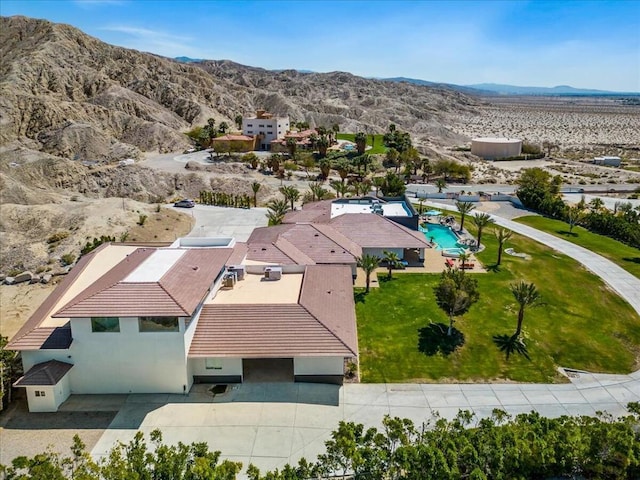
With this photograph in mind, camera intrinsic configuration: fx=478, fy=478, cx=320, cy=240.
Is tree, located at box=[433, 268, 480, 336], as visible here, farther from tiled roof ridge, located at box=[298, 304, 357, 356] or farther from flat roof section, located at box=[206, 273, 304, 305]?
flat roof section, located at box=[206, 273, 304, 305]

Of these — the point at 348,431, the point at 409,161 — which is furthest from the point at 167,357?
the point at 409,161

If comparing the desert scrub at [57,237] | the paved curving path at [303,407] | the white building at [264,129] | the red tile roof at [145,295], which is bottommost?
the paved curving path at [303,407]

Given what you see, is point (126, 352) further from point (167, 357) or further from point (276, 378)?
point (276, 378)

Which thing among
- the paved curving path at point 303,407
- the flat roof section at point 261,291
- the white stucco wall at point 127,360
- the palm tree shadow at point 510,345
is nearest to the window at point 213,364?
A: the paved curving path at point 303,407

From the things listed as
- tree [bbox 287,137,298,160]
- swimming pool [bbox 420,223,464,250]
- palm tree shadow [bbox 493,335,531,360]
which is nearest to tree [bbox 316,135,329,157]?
tree [bbox 287,137,298,160]

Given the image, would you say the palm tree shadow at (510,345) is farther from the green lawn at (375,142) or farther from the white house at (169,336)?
the green lawn at (375,142)
